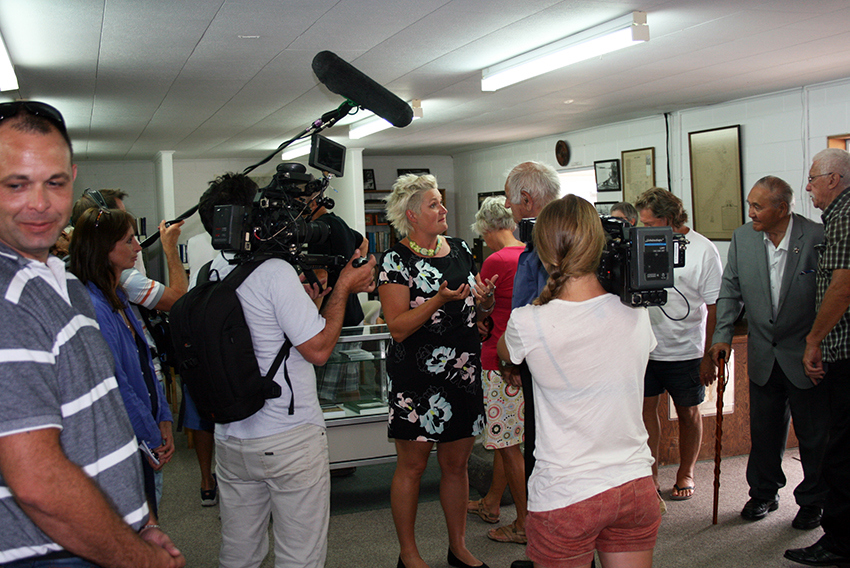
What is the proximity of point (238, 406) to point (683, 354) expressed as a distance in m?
2.38

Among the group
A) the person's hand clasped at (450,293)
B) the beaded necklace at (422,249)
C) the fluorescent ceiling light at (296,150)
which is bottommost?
the person's hand clasped at (450,293)

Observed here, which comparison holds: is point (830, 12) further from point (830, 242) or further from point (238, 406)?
point (238, 406)

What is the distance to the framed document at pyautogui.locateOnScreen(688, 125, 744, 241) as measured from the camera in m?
6.36

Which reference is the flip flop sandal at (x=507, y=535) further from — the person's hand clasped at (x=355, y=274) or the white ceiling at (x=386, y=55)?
the white ceiling at (x=386, y=55)

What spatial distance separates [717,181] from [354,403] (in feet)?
15.7

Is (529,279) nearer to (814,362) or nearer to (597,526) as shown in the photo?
(597,526)

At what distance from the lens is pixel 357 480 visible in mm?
3859

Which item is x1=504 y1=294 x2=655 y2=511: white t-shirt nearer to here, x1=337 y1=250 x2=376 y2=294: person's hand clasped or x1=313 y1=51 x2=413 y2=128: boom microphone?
x1=337 y1=250 x2=376 y2=294: person's hand clasped

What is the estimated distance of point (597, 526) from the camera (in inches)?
60.7

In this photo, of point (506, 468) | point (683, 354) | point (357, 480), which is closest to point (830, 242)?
point (683, 354)

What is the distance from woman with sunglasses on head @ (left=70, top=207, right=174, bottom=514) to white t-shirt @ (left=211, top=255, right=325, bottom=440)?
279 millimetres

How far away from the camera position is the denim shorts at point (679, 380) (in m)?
3.33

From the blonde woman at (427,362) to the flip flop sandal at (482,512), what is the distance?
0.71 metres

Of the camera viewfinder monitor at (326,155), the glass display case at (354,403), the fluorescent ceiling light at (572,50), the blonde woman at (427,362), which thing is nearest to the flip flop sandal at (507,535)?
the blonde woman at (427,362)
